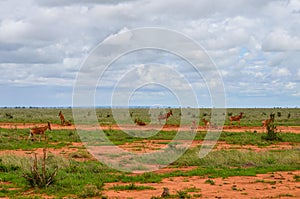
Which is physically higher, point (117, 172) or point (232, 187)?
point (117, 172)

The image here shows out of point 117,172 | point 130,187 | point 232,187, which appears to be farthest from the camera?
point 117,172

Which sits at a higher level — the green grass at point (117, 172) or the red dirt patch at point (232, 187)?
the green grass at point (117, 172)

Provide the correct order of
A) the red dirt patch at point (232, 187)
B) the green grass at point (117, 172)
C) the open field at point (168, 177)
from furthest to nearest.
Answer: the green grass at point (117, 172)
the open field at point (168, 177)
the red dirt patch at point (232, 187)

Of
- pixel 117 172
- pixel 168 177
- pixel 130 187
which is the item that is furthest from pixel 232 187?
pixel 117 172

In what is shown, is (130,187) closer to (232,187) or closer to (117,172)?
(117,172)

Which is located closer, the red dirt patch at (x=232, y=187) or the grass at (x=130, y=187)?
the red dirt patch at (x=232, y=187)

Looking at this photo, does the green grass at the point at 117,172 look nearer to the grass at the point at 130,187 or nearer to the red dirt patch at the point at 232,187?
the grass at the point at 130,187

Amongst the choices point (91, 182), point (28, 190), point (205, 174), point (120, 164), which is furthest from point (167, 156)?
point (28, 190)

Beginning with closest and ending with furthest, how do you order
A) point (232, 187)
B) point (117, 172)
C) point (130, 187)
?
point (232, 187), point (130, 187), point (117, 172)

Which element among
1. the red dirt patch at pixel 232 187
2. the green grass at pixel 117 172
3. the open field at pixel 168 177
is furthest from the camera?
the green grass at pixel 117 172

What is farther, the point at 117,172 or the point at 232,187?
the point at 117,172

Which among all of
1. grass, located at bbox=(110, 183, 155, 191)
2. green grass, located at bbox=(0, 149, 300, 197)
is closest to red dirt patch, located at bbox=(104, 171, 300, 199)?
grass, located at bbox=(110, 183, 155, 191)

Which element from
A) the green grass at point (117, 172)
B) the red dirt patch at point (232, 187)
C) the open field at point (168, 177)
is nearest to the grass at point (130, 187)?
the open field at point (168, 177)

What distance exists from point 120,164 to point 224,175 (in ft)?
15.4
